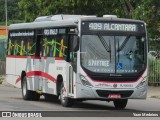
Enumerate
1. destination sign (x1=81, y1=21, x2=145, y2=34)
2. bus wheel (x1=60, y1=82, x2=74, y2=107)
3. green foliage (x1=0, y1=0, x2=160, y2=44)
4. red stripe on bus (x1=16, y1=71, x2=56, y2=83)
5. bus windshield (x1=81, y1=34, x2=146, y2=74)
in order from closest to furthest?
1. bus windshield (x1=81, y1=34, x2=146, y2=74)
2. destination sign (x1=81, y1=21, x2=145, y2=34)
3. bus wheel (x1=60, y1=82, x2=74, y2=107)
4. red stripe on bus (x1=16, y1=71, x2=56, y2=83)
5. green foliage (x1=0, y1=0, x2=160, y2=44)

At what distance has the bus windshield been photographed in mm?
20062

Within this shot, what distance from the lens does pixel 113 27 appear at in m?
20.5

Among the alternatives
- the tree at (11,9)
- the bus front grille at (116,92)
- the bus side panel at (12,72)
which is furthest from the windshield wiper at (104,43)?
the tree at (11,9)

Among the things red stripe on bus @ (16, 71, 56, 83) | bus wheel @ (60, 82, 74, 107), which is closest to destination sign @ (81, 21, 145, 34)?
bus wheel @ (60, 82, 74, 107)

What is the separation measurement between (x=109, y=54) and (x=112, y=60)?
22 cm

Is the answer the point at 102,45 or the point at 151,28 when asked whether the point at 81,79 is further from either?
the point at 151,28

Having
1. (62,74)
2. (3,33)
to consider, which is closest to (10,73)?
(62,74)

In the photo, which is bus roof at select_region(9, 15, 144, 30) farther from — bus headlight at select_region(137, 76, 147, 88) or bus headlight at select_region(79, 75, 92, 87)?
bus headlight at select_region(137, 76, 147, 88)

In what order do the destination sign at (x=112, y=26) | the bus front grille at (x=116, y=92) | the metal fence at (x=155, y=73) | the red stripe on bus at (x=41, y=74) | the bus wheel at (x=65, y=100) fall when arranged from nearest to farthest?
the bus front grille at (x=116, y=92) → the destination sign at (x=112, y=26) → the bus wheel at (x=65, y=100) → the red stripe on bus at (x=41, y=74) → the metal fence at (x=155, y=73)

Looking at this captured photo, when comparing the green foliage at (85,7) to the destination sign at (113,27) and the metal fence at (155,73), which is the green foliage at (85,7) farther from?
the destination sign at (113,27)

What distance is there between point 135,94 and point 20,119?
201 inches

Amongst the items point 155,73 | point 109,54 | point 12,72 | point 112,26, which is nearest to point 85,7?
point 155,73

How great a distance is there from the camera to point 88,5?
37594 millimetres

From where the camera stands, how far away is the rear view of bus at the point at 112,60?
20.0 metres
